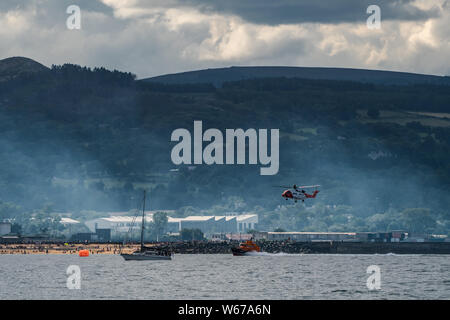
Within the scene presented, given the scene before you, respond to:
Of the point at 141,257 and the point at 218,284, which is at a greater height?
the point at 141,257

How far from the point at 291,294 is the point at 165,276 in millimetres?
35609

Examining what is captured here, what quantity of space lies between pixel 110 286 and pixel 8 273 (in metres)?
35.0

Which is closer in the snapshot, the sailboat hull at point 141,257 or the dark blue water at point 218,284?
the dark blue water at point 218,284

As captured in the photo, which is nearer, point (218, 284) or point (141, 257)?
point (218, 284)

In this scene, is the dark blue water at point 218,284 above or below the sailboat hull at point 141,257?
below

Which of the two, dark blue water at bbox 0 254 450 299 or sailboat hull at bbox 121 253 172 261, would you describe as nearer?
dark blue water at bbox 0 254 450 299

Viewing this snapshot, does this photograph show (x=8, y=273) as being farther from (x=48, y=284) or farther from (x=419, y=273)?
(x=419, y=273)

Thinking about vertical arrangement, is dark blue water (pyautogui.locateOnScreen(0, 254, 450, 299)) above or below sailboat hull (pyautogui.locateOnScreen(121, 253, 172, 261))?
below
